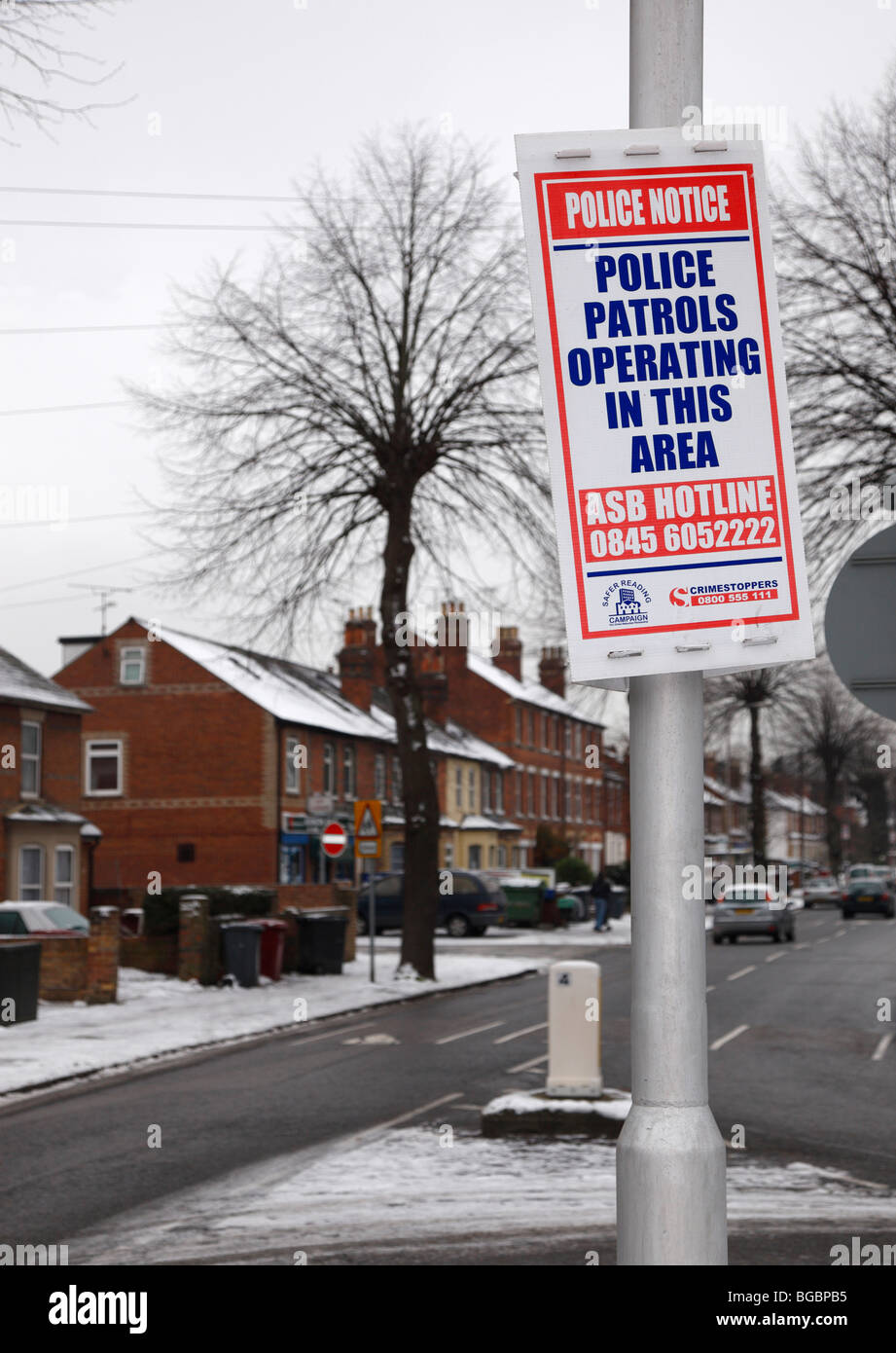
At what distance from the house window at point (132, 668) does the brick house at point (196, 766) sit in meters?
0.03

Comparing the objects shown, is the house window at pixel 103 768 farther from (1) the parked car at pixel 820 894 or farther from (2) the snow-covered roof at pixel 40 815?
(1) the parked car at pixel 820 894

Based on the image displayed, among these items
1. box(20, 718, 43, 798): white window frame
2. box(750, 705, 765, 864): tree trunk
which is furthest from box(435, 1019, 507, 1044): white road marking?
box(750, 705, 765, 864): tree trunk

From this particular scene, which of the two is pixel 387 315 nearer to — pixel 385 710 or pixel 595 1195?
pixel 595 1195

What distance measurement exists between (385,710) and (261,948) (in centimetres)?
3838

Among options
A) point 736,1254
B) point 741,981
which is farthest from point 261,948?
point 736,1254

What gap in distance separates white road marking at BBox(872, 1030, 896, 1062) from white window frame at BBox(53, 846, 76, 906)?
22.1 meters

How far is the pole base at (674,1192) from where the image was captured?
146 inches

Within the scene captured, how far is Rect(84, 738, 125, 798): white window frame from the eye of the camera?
51.0 meters

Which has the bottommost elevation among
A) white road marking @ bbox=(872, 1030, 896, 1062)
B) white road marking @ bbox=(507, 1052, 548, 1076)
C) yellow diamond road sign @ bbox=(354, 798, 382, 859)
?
white road marking @ bbox=(872, 1030, 896, 1062)

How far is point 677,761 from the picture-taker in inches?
154

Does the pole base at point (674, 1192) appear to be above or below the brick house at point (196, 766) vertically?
below

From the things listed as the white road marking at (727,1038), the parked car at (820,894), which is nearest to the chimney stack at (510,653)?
the parked car at (820,894)

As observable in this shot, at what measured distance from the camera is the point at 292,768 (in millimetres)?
50188

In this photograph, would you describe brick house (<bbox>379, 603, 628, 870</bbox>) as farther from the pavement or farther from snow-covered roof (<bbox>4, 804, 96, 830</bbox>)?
the pavement
